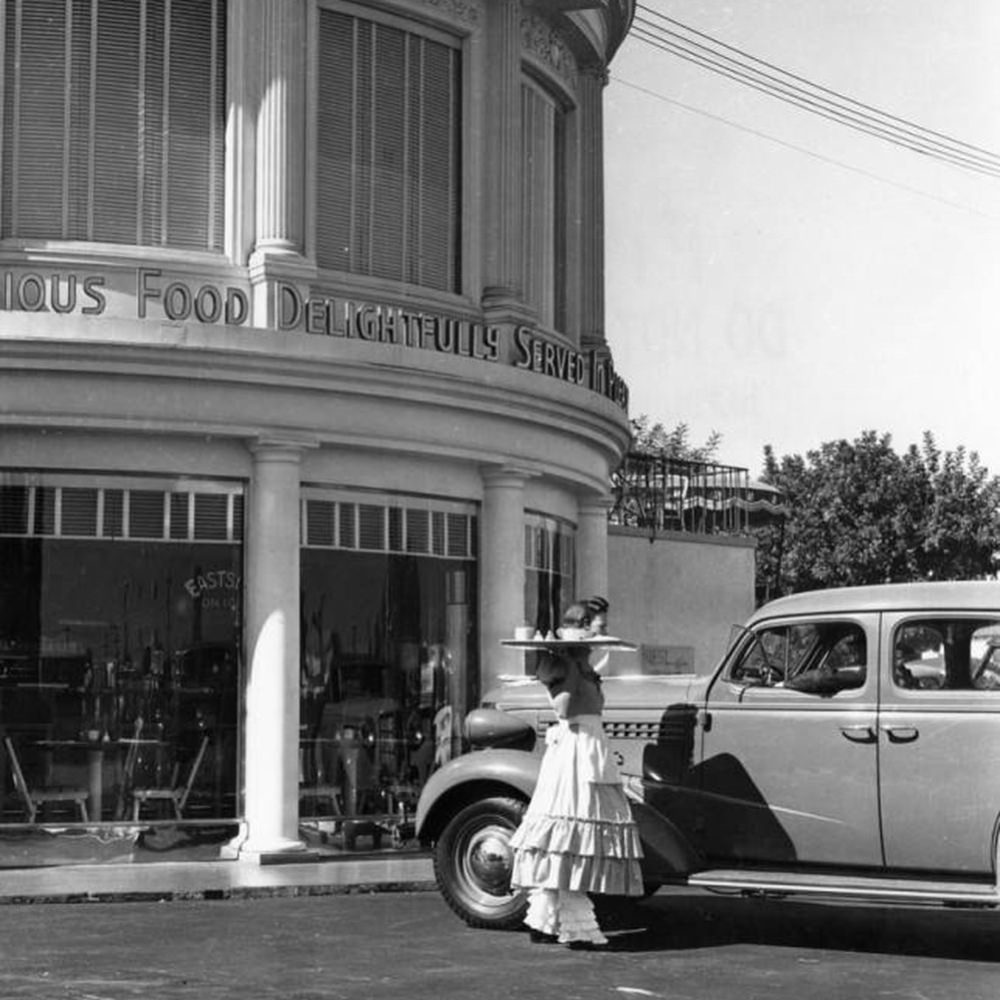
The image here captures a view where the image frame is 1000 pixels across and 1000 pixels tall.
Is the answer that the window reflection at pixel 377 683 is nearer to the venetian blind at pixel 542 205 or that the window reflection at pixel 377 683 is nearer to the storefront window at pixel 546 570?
the storefront window at pixel 546 570

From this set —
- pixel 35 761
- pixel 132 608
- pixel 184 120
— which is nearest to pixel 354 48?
pixel 184 120

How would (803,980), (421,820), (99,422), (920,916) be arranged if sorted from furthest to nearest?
1. (99,422)
2. (920,916)
3. (421,820)
4. (803,980)

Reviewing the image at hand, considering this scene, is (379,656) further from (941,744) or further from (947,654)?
(941,744)

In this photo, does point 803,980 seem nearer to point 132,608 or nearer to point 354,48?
point 132,608

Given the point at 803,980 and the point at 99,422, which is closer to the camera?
the point at 803,980

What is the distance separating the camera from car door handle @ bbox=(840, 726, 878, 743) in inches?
430

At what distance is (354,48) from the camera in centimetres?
1808

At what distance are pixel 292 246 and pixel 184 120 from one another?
1.56 metres

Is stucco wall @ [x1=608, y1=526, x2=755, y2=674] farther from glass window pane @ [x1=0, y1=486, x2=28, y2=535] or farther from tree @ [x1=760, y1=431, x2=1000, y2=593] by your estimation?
tree @ [x1=760, y1=431, x2=1000, y2=593]

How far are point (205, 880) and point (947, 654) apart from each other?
6444 mm

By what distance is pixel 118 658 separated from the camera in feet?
53.4

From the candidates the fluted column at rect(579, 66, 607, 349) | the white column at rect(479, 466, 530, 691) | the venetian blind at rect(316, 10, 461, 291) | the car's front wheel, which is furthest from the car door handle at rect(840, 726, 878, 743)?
the fluted column at rect(579, 66, 607, 349)

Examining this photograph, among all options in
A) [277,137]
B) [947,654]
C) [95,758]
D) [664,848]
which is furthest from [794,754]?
[277,137]

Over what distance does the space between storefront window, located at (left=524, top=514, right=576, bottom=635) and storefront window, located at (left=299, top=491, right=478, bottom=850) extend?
997 mm
